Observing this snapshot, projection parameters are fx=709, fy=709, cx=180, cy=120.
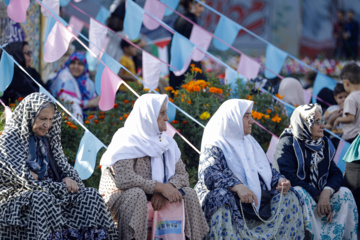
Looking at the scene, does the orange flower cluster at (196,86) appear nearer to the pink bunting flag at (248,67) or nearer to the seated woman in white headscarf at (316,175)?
the pink bunting flag at (248,67)

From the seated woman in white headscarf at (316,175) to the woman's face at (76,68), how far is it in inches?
115

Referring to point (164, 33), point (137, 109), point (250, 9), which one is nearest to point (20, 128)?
point (137, 109)

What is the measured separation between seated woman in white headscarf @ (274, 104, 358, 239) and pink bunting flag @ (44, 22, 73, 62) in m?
1.93

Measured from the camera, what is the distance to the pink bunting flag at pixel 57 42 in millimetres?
5781

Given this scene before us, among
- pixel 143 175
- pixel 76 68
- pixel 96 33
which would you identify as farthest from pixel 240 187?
pixel 76 68

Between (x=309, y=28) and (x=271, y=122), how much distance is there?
9.36m

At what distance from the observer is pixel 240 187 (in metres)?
5.09

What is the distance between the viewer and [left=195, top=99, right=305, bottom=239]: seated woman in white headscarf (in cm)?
502

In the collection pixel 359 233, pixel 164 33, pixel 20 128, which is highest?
pixel 20 128

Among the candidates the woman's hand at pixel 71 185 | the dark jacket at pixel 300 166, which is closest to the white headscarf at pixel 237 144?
the dark jacket at pixel 300 166

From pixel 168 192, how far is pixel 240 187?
579 mm

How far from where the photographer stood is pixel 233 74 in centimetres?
703

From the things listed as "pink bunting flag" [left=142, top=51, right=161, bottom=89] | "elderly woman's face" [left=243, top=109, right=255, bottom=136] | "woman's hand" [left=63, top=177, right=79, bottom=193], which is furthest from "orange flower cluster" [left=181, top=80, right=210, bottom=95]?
"woman's hand" [left=63, top=177, right=79, bottom=193]

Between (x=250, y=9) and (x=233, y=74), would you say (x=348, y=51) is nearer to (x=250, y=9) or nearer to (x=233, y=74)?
(x=250, y=9)
